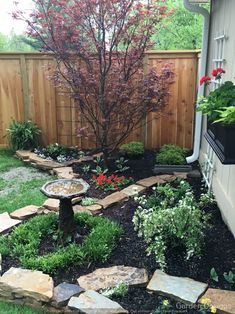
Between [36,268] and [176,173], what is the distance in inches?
99.1

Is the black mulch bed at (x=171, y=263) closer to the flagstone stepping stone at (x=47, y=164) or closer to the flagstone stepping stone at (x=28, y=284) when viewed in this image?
the flagstone stepping stone at (x=28, y=284)

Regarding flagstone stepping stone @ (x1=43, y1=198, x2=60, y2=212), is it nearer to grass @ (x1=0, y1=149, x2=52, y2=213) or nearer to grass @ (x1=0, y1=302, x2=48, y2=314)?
grass @ (x1=0, y1=149, x2=52, y2=213)

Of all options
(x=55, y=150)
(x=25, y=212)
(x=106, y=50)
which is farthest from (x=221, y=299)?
(x=55, y=150)

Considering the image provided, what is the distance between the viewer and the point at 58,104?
5.70 m

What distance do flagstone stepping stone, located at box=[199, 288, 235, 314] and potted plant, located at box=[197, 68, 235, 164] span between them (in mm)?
843

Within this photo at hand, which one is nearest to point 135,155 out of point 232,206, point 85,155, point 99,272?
point 85,155

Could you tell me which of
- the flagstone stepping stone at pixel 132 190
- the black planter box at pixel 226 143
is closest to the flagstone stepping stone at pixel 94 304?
the black planter box at pixel 226 143

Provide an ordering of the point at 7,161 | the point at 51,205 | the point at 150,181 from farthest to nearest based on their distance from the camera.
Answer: the point at 7,161, the point at 150,181, the point at 51,205

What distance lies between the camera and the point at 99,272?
7.88 ft

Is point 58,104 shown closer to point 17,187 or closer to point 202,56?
point 17,187

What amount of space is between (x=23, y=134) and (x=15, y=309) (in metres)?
3.87

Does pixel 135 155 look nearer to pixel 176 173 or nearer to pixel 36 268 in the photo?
pixel 176 173

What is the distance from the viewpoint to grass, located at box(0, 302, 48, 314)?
214 centimetres

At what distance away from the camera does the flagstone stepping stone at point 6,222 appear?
3.10m
